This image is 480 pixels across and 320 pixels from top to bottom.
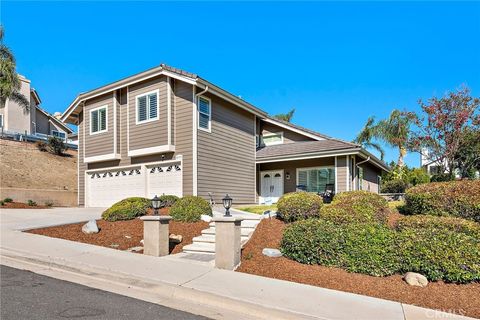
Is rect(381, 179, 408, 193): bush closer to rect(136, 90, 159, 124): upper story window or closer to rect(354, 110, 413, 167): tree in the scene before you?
rect(354, 110, 413, 167): tree

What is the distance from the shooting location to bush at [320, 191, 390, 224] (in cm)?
824

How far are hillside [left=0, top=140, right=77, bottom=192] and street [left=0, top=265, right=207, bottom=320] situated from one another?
18772 millimetres

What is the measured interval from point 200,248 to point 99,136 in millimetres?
11141

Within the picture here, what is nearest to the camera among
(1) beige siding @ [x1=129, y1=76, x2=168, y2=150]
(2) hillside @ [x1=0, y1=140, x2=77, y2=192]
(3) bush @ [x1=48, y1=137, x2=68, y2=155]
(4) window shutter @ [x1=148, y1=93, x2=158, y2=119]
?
(1) beige siding @ [x1=129, y1=76, x2=168, y2=150]

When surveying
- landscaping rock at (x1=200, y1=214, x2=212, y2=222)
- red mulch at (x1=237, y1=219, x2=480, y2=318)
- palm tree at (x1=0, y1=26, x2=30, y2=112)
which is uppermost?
palm tree at (x1=0, y1=26, x2=30, y2=112)

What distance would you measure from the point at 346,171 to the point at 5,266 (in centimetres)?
1335

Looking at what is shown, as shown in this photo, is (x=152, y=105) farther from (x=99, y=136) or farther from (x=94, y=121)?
(x=94, y=121)

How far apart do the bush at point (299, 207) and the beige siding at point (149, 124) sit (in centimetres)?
687

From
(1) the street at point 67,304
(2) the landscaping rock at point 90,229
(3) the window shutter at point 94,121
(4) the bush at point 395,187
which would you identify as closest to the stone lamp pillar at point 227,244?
(1) the street at point 67,304

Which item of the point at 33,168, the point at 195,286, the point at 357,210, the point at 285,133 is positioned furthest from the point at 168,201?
the point at 33,168

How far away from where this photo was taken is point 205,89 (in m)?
14.1

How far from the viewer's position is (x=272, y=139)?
19812 millimetres

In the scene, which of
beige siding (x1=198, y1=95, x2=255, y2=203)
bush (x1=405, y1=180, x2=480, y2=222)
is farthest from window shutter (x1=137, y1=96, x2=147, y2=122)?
bush (x1=405, y1=180, x2=480, y2=222)

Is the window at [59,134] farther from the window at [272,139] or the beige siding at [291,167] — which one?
the beige siding at [291,167]
